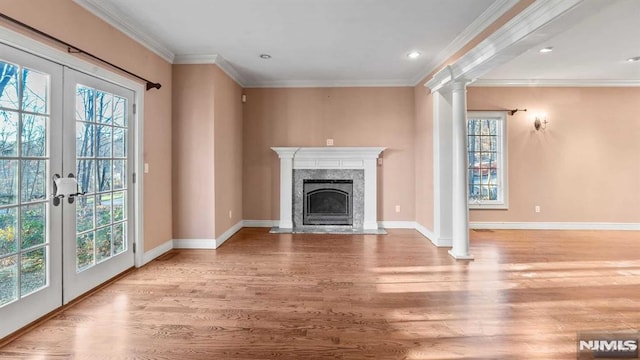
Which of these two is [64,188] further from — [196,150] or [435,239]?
[435,239]

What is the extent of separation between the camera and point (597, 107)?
228 inches

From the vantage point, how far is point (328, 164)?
5.91 m

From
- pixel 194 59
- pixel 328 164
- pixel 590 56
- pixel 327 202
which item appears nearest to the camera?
pixel 194 59

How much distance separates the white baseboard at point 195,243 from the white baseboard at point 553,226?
185 inches

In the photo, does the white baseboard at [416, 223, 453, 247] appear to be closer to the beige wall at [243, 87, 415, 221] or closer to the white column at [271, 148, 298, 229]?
the beige wall at [243, 87, 415, 221]

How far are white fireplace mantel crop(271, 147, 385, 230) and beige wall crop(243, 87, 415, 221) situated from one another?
0.55 feet

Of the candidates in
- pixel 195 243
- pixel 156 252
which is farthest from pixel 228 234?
pixel 156 252

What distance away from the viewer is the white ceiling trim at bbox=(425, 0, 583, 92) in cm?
239

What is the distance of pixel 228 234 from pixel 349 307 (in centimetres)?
305

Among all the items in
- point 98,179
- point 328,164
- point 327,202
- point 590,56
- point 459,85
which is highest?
point 590,56

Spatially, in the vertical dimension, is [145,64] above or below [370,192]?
above

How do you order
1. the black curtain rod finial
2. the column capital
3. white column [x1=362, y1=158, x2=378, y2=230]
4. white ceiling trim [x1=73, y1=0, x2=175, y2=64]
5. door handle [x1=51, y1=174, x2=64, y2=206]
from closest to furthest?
door handle [x1=51, y1=174, x2=64, y2=206] < white ceiling trim [x1=73, y1=0, x2=175, y2=64] < the black curtain rod finial < the column capital < white column [x1=362, y1=158, x2=378, y2=230]

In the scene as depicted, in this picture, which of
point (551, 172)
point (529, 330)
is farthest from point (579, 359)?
point (551, 172)

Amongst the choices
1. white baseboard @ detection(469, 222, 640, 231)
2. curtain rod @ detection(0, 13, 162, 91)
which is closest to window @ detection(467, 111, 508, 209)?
white baseboard @ detection(469, 222, 640, 231)
